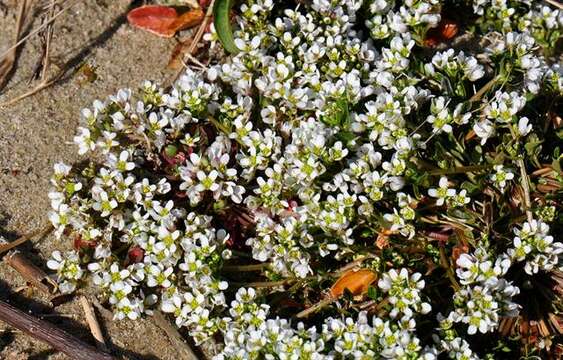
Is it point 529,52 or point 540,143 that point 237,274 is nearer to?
point 540,143

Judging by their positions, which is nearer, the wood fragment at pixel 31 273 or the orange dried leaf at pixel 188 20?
the wood fragment at pixel 31 273

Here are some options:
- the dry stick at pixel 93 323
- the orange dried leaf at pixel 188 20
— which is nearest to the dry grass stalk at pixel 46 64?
the orange dried leaf at pixel 188 20

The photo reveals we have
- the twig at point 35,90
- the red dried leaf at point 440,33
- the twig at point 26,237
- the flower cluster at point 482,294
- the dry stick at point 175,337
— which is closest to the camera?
the flower cluster at point 482,294

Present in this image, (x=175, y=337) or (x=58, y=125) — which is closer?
(x=175, y=337)

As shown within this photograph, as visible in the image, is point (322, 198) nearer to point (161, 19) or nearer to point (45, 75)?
point (161, 19)

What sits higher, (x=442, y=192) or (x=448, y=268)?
(x=442, y=192)

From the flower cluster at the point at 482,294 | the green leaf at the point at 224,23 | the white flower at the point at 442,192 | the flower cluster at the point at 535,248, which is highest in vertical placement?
the green leaf at the point at 224,23

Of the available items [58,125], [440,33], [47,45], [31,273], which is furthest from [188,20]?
[31,273]

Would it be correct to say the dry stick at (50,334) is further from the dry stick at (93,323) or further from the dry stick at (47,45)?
the dry stick at (47,45)
